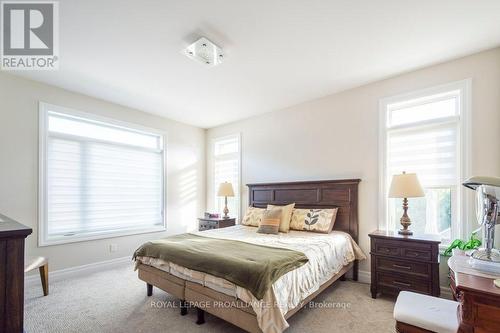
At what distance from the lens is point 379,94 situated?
10.8 feet

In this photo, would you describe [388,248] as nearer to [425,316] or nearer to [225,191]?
[425,316]

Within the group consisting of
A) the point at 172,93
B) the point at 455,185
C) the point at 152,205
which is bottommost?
the point at 152,205

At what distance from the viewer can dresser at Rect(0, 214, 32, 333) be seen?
943 millimetres

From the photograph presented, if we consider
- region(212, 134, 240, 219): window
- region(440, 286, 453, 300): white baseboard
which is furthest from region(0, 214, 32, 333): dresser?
region(212, 134, 240, 219): window

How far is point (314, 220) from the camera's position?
339cm

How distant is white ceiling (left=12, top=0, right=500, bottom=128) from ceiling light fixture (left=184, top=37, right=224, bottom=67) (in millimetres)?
60

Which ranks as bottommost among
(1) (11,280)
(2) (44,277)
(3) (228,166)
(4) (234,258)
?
(2) (44,277)

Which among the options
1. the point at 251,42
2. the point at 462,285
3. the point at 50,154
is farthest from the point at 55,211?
the point at 462,285

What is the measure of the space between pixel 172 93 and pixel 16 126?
1.97 m

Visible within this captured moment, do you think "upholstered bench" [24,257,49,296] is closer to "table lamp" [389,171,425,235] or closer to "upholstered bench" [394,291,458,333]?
"upholstered bench" [394,291,458,333]

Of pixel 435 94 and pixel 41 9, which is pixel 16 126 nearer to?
pixel 41 9

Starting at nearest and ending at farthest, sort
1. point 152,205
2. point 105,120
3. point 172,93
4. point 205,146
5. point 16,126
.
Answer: point 16,126
point 172,93
point 105,120
point 152,205
point 205,146

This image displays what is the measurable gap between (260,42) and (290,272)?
84.6 inches

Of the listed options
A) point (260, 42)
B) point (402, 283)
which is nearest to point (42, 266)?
point (260, 42)
